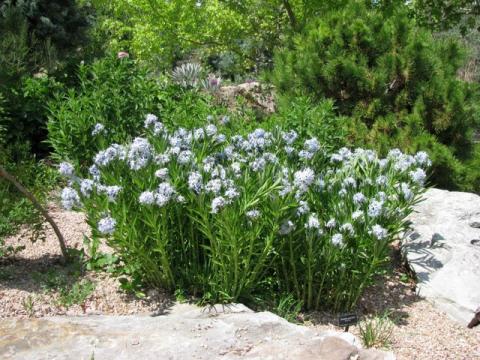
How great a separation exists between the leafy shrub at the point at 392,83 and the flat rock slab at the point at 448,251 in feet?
3.32

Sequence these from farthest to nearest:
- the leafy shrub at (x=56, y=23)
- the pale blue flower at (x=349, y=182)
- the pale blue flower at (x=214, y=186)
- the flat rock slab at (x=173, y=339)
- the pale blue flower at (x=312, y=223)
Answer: the leafy shrub at (x=56, y=23), the pale blue flower at (x=349, y=182), the pale blue flower at (x=312, y=223), the pale blue flower at (x=214, y=186), the flat rock slab at (x=173, y=339)

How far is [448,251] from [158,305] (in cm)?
225

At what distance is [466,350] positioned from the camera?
370 cm

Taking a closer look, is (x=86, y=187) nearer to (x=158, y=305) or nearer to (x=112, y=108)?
(x=158, y=305)

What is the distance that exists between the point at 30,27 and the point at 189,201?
26.1ft

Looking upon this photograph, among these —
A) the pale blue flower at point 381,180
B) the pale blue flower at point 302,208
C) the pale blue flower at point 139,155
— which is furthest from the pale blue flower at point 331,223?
the pale blue flower at point 139,155

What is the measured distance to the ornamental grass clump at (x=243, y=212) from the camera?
10.9 feet

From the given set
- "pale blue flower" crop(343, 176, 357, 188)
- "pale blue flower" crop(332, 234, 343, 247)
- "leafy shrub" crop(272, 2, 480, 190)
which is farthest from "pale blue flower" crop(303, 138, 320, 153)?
"leafy shrub" crop(272, 2, 480, 190)

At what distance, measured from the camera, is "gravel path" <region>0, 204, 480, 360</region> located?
3.58 metres

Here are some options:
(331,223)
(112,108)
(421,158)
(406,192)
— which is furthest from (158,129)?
(112,108)

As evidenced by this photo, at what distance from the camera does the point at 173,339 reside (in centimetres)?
306

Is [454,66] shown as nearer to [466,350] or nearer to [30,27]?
[466,350]

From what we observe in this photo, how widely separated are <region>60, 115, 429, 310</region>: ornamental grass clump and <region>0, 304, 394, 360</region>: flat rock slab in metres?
0.37

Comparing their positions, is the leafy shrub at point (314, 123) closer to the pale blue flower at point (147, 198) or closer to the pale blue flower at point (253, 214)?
the pale blue flower at point (253, 214)
